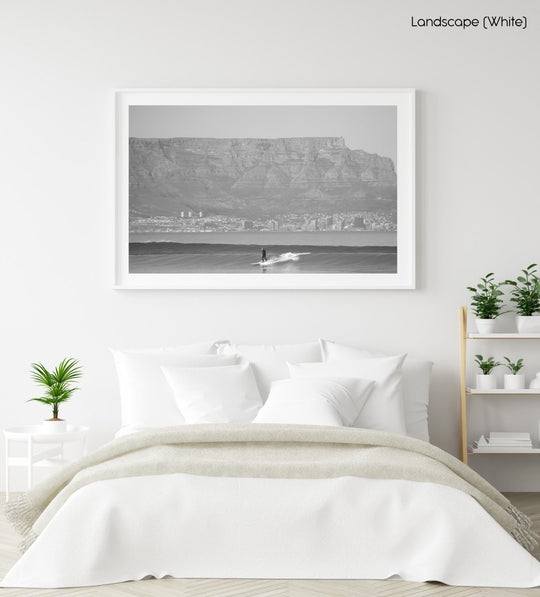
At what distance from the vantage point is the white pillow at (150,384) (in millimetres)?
4676

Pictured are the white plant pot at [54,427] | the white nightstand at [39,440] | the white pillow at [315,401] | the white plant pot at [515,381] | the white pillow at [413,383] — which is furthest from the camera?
the white plant pot at [515,381]

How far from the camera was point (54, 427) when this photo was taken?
15.6 feet

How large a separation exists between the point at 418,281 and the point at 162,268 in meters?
1.59

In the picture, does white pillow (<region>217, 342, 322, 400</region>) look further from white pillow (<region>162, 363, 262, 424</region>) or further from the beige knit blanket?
the beige knit blanket

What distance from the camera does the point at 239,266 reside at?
5277 mm

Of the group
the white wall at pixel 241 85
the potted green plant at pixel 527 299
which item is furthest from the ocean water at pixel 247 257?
the potted green plant at pixel 527 299

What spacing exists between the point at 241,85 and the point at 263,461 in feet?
8.60

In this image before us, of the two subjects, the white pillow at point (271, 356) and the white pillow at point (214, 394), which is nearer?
the white pillow at point (214, 394)

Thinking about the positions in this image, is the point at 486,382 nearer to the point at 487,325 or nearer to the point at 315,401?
the point at 487,325

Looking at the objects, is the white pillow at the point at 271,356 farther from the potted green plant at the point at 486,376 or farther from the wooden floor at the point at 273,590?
the wooden floor at the point at 273,590

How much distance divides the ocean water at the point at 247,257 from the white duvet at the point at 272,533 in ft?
6.79

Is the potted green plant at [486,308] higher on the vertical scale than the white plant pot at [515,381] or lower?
higher

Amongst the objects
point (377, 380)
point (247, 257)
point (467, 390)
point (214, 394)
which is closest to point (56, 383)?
point (214, 394)

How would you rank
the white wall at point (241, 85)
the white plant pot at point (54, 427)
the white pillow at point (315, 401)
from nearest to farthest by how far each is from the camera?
the white pillow at point (315, 401)
the white plant pot at point (54, 427)
the white wall at point (241, 85)
